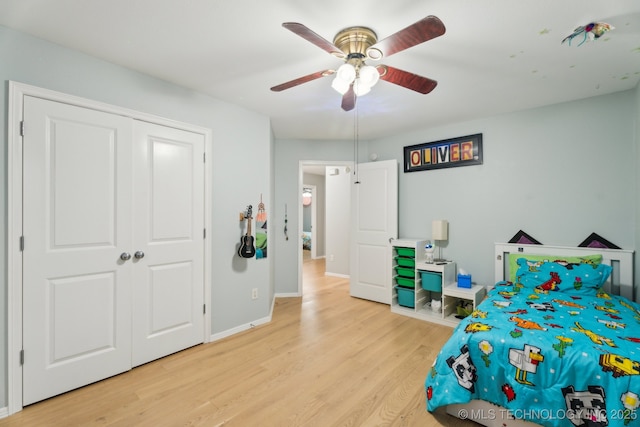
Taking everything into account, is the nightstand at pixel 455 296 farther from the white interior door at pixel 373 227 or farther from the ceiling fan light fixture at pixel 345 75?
the ceiling fan light fixture at pixel 345 75

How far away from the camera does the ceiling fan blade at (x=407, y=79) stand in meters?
1.79

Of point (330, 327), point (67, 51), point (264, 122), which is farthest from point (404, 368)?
point (67, 51)

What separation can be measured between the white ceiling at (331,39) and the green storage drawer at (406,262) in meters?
1.96

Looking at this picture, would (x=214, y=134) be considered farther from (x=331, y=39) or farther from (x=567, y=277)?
Answer: (x=567, y=277)

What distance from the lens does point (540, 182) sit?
10.2 ft

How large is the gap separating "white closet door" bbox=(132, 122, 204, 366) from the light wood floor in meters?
0.22

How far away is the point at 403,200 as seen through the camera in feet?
13.8

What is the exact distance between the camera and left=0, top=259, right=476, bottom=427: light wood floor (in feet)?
5.92

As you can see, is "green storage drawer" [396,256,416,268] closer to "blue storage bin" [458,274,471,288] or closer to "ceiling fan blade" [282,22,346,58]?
"blue storage bin" [458,274,471,288]

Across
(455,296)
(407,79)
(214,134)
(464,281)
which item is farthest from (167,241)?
(464,281)

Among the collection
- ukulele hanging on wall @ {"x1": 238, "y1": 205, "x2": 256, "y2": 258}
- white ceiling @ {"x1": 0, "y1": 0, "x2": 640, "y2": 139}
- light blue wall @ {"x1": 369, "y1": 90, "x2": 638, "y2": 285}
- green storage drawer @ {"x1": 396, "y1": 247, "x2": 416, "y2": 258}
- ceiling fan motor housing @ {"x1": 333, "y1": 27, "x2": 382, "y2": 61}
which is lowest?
green storage drawer @ {"x1": 396, "y1": 247, "x2": 416, "y2": 258}

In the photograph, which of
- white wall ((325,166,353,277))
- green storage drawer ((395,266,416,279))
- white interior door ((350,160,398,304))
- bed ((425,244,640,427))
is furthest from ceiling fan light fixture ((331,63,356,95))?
white wall ((325,166,353,277))

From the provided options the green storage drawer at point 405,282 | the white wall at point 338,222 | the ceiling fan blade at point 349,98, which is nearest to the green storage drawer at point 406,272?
the green storage drawer at point 405,282

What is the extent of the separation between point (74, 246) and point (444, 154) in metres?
4.03
